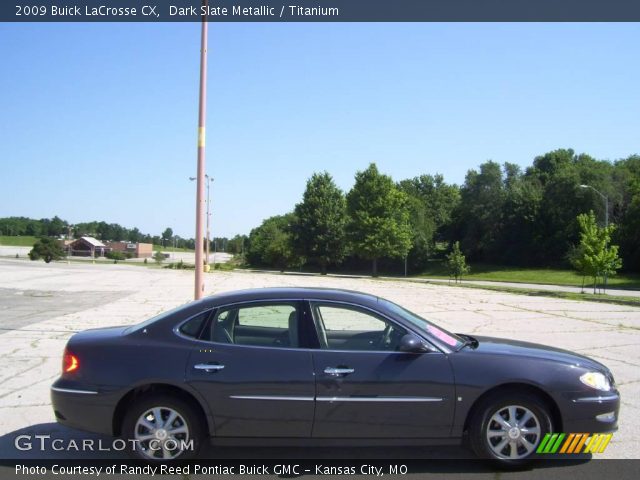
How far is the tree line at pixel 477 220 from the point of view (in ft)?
218

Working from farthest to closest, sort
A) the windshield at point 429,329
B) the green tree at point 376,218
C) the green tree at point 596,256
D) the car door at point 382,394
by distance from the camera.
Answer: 1. the green tree at point 376,218
2. the green tree at point 596,256
3. the windshield at point 429,329
4. the car door at point 382,394

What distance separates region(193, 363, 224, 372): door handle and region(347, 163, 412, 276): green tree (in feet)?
200

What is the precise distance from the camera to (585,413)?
4.61 meters

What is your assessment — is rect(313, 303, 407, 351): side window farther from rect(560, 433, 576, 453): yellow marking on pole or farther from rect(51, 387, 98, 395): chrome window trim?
rect(51, 387, 98, 395): chrome window trim

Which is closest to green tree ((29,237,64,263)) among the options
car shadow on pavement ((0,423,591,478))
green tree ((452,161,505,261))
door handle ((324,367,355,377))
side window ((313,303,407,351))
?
green tree ((452,161,505,261))

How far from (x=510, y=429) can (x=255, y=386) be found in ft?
7.12

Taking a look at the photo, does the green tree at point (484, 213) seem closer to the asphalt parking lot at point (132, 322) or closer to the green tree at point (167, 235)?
the asphalt parking lot at point (132, 322)

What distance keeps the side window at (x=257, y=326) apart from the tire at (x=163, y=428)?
2.14ft

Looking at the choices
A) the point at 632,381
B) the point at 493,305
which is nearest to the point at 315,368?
the point at 632,381

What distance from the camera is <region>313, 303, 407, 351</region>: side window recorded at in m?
4.79

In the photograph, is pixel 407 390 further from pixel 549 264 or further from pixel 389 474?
pixel 549 264

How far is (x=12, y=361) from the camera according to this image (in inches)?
343

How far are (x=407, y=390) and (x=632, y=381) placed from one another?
510 centimetres

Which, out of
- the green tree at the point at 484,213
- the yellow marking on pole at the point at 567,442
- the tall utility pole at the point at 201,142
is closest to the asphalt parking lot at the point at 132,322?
the yellow marking on pole at the point at 567,442
